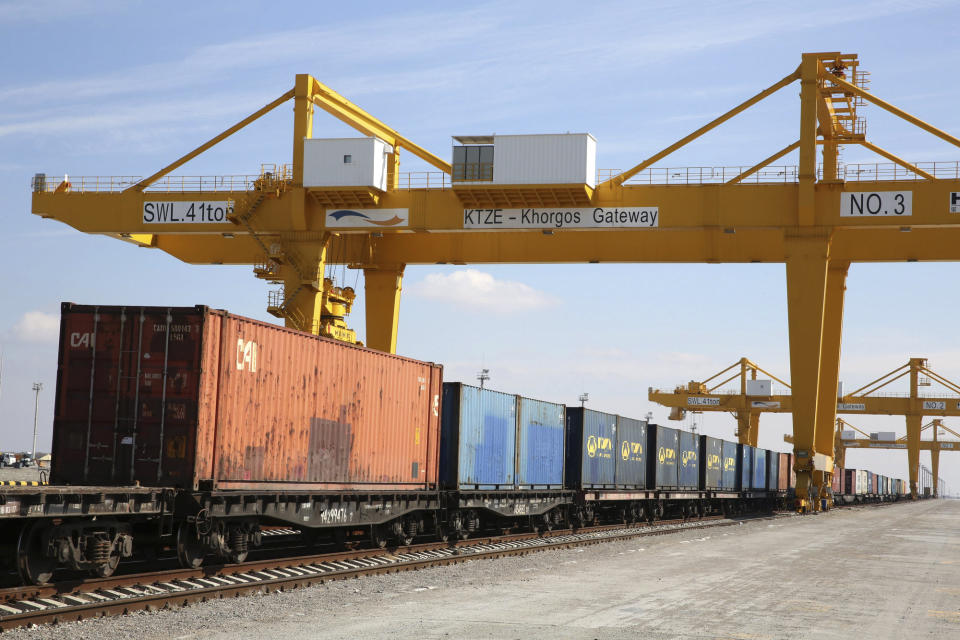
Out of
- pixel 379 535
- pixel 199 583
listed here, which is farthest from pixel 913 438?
pixel 199 583

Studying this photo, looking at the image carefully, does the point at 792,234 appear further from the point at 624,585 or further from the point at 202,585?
the point at 202,585

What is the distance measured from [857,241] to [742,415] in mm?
45959

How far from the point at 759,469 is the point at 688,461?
638 inches

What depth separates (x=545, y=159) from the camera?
35.2m

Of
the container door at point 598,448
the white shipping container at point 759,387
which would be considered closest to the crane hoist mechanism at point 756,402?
the white shipping container at point 759,387

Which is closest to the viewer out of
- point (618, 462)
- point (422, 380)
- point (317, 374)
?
point (317, 374)

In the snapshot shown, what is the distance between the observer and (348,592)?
1393 cm

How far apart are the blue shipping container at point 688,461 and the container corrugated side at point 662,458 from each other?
593mm

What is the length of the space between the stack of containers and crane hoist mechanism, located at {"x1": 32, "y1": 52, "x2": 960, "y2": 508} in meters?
10.9

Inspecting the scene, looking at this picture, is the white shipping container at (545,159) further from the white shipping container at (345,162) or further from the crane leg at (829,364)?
the crane leg at (829,364)

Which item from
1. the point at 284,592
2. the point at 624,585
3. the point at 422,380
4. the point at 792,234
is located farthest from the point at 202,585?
the point at 792,234

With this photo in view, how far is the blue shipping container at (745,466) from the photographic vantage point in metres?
A: 50.3

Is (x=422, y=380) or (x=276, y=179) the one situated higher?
(x=276, y=179)

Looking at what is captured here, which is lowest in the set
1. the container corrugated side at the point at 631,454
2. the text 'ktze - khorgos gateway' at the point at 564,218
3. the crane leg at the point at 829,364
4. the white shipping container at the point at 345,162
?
the container corrugated side at the point at 631,454
